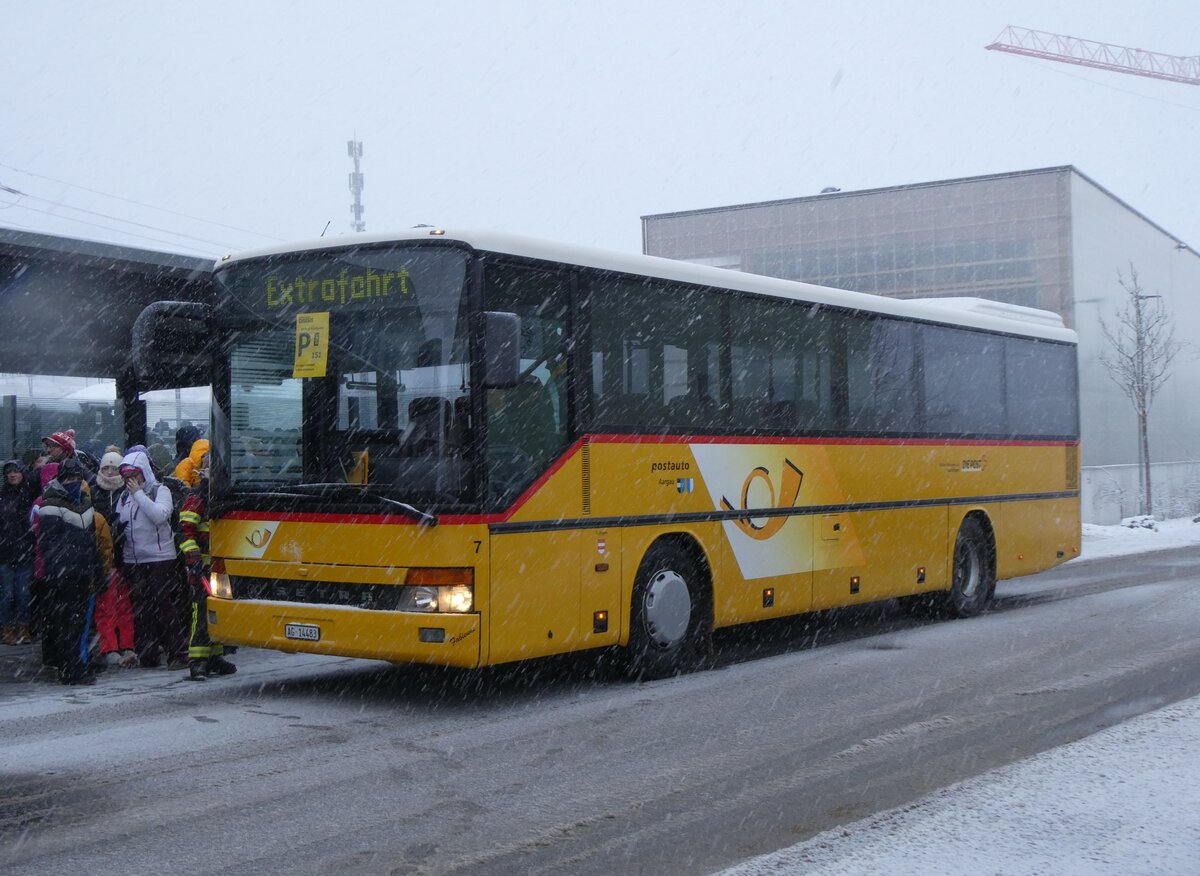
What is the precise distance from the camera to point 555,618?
918 centimetres

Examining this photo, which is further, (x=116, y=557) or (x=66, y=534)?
(x=116, y=557)

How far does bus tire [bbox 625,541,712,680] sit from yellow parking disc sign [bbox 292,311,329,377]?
2844mm

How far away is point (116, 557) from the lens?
10836 mm

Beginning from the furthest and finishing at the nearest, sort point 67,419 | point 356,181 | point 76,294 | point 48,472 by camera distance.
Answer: point 356,181, point 67,419, point 76,294, point 48,472

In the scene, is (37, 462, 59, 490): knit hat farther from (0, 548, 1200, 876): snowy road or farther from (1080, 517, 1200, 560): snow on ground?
(1080, 517, 1200, 560): snow on ground

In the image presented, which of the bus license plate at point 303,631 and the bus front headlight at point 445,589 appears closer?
the bus front headlight at point 445,589

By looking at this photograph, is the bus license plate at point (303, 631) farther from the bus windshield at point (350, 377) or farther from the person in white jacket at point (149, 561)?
the person in white jacket at point (149, 561)

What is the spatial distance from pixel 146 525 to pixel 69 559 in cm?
74

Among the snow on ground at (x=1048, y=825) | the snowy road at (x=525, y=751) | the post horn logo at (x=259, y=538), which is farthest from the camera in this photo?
the post horn logo at (x=259, y=538)

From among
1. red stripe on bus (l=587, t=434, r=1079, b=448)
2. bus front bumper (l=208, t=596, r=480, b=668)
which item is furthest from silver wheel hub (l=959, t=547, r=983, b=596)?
bus front bumper (l=208, t=596, r=480, b=668)

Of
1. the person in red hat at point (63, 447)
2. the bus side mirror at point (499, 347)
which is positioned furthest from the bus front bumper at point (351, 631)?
the person in red hat at point (63, 447)

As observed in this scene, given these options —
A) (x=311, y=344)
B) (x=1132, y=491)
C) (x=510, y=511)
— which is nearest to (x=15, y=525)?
(x=311, y=344)

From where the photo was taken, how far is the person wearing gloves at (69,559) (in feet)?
33.0

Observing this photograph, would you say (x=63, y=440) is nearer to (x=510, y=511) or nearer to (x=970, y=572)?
(x=510, y=511)
